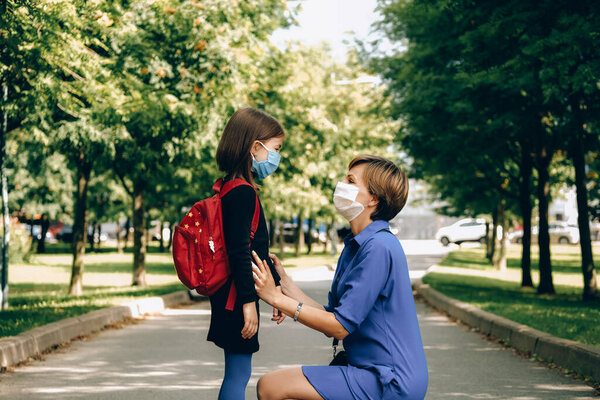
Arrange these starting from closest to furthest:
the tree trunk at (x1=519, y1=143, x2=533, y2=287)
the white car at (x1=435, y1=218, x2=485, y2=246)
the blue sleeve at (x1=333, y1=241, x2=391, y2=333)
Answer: the blue sleeve at (x1=333, y1=241, x2=391, y2=333), the tree trunk at (x1=519, y1=143, x2=533, y2=287), the white car at (x1=435, y1=218, x2=485, y2=246)

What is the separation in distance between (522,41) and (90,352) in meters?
7.50

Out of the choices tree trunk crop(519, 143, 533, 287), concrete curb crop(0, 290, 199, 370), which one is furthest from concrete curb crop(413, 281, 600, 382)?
tree trunk crop(519, 143, 533, 287)

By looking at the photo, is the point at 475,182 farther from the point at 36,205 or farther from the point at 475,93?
the point at 36,205

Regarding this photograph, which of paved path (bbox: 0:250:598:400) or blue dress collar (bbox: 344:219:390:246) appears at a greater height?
blue dress collar (bbox: 344:219:390:246)

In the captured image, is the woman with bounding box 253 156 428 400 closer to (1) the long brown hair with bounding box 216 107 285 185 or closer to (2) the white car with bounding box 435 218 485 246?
(1) the long brown hair with bounding box 216 107 285 185

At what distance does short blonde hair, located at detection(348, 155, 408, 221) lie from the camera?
9.98 ft

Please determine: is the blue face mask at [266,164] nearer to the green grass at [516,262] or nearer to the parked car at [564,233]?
the green grass at [516,262]

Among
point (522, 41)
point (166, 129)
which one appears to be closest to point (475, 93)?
point (522, 41)

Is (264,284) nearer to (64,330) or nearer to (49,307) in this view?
(64,330)

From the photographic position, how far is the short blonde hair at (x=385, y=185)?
304 cm

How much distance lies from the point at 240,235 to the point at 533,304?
38.6 ft

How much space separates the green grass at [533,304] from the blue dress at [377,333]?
21.0 feet

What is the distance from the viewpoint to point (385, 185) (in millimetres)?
3043

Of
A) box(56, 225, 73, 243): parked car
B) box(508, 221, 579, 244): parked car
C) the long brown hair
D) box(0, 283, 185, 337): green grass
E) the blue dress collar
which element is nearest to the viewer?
the blue dress collar
